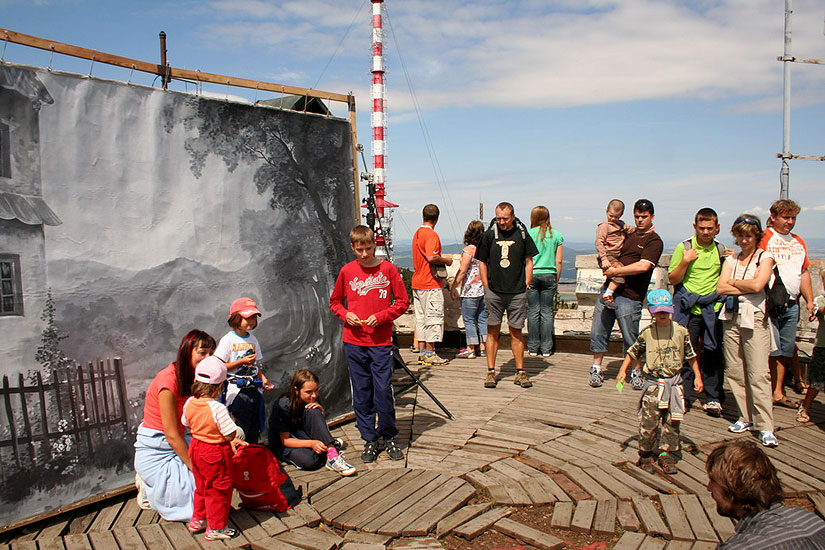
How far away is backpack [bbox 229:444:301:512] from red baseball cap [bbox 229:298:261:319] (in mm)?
1020

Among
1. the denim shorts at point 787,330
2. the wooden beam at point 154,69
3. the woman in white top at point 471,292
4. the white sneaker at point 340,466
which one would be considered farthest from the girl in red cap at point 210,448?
the denim shorts at point 787,330

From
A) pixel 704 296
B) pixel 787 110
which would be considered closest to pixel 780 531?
pixel 704 296

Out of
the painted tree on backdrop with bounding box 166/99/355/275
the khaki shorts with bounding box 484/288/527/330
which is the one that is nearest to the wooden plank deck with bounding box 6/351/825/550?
the khaki shorts with bounding box 484/288/527/330

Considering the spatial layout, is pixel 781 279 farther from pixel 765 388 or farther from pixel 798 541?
pixel 798 541

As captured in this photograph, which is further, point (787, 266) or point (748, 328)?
point (787, 266)

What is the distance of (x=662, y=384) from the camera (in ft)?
16.0

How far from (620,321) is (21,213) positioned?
5.90 metres

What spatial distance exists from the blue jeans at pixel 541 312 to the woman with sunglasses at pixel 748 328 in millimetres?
2963

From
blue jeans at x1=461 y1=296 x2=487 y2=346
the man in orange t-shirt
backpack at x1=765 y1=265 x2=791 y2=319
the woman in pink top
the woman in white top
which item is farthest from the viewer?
blue jeans at x1=461 y1=296 x2=487 y2=346

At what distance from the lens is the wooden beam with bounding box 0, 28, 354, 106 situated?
13.2 ft

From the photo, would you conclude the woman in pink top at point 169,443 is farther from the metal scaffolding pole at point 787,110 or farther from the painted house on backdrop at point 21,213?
the metal scaffolding pole at point 787,110

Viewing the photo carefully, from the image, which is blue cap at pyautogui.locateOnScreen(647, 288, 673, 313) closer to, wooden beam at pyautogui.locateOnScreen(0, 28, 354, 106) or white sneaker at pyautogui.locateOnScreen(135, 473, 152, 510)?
wooden beam at pyautogui.locateOnScreen(0, 28, 354, 106)

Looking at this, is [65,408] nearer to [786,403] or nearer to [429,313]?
[429,313]

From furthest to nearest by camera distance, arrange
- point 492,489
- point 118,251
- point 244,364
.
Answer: point 244,364 → point 492,489 → point 118,251
